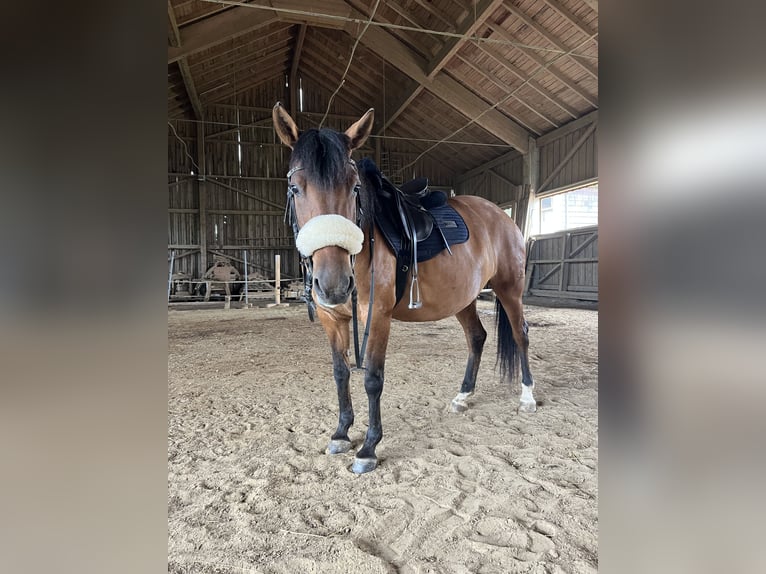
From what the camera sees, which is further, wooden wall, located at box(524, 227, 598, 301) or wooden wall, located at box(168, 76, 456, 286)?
wooden wall, located at box(168, 76, 456, 286)

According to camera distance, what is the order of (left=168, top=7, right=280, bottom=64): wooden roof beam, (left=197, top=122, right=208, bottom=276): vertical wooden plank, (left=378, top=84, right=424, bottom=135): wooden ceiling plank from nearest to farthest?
1. (left=168, top=7, right=280, bottom=64): wooden roof beam
2. (left=378, top=84, right=424, bottom=135): wooden ceiling plank
3. (left=197, top=122, right=208, bottom=276): vertical wooden plank

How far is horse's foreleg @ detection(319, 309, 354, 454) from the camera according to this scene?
1985mm

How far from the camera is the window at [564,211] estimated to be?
35.1 ft

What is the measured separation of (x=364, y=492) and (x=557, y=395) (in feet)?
5.84

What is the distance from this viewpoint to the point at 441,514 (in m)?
1.45

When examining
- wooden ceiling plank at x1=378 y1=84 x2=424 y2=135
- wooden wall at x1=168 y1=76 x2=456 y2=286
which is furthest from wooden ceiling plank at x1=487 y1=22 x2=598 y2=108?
wooden wall at x1=168 y1=76 x2=456 y2=286

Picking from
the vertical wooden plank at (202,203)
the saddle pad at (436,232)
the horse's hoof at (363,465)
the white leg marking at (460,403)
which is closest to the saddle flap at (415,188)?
the saddle pad at (436,232)

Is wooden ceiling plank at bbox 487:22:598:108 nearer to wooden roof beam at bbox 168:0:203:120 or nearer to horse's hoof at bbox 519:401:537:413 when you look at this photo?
wooden roof beam at bbox 168:0:203:120

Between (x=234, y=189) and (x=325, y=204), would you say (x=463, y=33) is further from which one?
(x=234, y=189)

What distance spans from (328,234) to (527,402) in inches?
71.8

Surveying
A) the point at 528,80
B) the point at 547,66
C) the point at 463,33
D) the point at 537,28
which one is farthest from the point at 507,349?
the point at 528,80

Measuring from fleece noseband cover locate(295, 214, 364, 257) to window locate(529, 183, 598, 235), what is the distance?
33.3 feet
